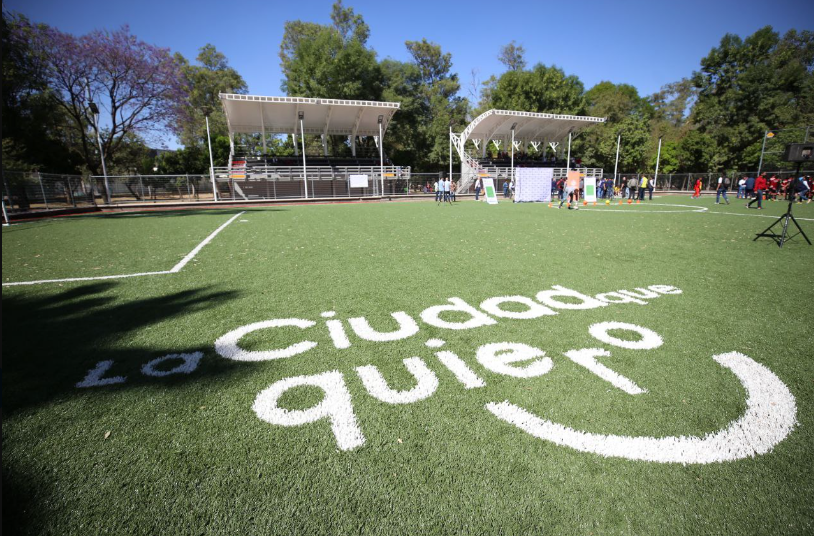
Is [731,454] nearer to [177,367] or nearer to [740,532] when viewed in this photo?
[740,532]

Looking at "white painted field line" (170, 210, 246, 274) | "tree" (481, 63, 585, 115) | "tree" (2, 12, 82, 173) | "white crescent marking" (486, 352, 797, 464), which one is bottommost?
"white crescent marking" (486, 352, 797, 464)

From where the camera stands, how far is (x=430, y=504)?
85.0 inches

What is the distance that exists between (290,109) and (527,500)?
3447 centimetres

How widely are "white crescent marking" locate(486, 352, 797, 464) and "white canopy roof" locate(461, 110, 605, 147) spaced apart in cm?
3465

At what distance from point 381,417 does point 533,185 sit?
85.8 ft

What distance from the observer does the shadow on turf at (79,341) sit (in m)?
3.10

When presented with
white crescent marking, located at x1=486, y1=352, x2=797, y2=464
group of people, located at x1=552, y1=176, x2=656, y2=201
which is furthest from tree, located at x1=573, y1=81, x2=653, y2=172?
white crescent marking, located at x1=486, y1=352, x2=797, y2=464

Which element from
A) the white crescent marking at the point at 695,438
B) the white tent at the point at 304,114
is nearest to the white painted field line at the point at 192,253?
the white crescent marking at the point at 695,438

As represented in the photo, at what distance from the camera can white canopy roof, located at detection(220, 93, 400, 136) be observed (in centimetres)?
2956

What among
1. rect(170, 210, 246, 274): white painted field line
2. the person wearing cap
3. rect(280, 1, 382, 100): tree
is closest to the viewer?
rect(170, 210, 246, 274): white painted field line

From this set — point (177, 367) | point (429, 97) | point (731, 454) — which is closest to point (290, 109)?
point (429, 97)

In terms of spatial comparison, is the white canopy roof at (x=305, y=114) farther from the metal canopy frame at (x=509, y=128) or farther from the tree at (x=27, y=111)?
the tree at (x=27, y=111)

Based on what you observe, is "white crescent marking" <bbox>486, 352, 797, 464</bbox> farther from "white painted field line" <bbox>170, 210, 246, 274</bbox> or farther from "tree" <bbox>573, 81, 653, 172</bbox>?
"tree" <bbox>573, 81, 653, 172</bbox>

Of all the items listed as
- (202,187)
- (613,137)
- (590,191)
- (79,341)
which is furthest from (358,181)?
(613,137)
